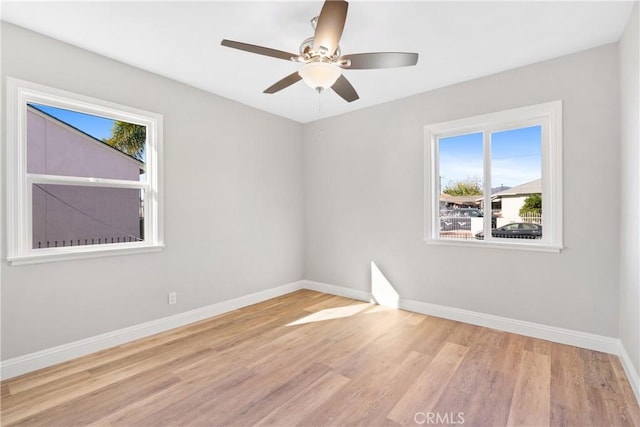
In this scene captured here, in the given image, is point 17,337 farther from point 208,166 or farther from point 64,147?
point 208,166

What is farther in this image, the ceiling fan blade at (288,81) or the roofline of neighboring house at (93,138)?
the roofline of neighboring house at (93,138)

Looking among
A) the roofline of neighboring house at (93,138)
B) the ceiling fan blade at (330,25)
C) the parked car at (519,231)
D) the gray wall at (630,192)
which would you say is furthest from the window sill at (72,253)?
the gray wall at (630,192)

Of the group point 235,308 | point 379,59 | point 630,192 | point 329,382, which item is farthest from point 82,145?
point 630,192

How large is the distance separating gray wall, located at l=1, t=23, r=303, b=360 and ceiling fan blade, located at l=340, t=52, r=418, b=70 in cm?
214

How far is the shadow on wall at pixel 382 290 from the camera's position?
152 inches

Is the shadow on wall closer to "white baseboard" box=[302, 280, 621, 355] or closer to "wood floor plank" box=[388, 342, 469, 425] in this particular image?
"white baseboard" box=[302, 280, 621, 355]

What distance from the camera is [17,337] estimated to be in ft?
7.52

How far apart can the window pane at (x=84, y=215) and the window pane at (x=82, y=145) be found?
0.16 meters

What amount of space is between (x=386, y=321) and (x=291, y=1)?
10.2 feet

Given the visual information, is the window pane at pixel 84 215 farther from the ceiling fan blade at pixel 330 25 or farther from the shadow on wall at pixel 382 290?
the shadow on wall at pixel 382 290

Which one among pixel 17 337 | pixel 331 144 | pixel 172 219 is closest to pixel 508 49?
pixel 331 144

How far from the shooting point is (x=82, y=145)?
8.96 feet

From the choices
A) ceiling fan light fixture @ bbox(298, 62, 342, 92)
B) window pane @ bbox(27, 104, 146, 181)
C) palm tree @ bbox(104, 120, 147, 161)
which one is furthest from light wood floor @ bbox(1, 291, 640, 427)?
ceiling fan light fixture @ bbox(298, 62, 342, 92)

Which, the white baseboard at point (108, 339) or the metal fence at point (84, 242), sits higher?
the metal fence at point (84, 242)
